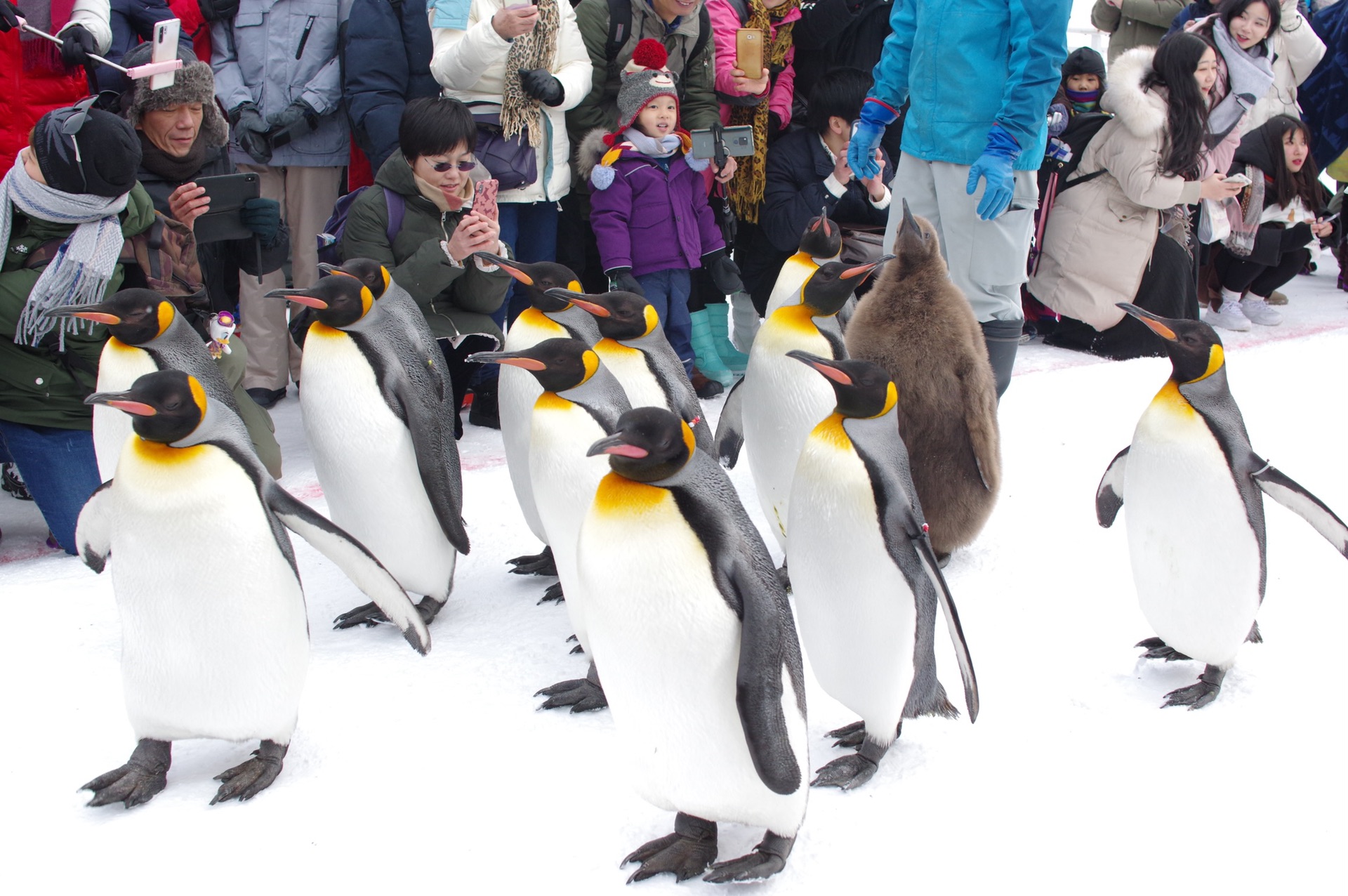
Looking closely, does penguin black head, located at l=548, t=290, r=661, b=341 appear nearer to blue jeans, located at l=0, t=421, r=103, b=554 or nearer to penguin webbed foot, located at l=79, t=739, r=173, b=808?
penguin webbed foot, located at l=79, t=739, r=173, b=808

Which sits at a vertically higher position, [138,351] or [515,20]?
[515,20]

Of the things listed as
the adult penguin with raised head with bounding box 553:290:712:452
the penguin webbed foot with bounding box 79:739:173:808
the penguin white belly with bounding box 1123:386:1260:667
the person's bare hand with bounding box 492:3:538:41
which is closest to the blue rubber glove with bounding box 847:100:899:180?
the person's bare hand with bounding box 492:3:538:41

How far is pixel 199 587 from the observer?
1635 mm

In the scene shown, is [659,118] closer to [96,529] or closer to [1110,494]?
[1110,494]

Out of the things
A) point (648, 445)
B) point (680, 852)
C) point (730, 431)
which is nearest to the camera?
point (648, 445)

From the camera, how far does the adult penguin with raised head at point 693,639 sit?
4.50 feet

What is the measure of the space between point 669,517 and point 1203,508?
1.09 m

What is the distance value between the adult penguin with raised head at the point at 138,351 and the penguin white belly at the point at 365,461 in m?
0.17

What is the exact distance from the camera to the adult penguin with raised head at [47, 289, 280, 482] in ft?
6.93

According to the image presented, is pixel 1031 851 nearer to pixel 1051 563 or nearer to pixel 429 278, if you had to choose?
pixel 1051 563

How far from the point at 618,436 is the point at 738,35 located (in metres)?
2.93

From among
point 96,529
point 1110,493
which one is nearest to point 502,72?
point 96,529

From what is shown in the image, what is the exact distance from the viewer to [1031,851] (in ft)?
5.13

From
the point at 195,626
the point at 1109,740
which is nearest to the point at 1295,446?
the point at 1109,740
